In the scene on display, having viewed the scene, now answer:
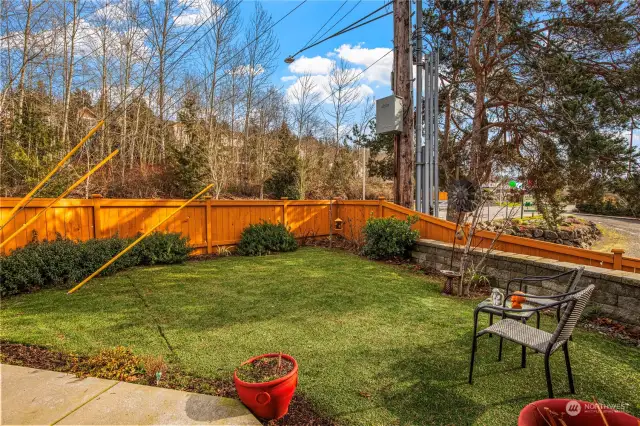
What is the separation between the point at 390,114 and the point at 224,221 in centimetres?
441

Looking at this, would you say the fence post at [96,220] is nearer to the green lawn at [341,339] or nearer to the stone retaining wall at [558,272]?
the green lawn at [341,339]

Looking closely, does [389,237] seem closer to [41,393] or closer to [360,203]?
[360,203]

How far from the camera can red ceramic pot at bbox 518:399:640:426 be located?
1.10 metres

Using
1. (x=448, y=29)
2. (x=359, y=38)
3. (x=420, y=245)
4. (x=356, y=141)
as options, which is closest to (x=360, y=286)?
(x=420, y=245)

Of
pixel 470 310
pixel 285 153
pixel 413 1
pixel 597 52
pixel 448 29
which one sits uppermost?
pixel 448 29

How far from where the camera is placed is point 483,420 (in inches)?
76.5

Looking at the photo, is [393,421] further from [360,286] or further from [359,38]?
[359,38]

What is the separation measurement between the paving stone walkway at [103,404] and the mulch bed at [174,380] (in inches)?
3.6

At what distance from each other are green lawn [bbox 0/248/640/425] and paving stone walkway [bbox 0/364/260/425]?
1.35 ft

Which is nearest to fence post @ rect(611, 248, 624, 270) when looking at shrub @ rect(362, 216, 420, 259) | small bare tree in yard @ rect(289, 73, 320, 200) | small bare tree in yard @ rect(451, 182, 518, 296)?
small bare tree in yard @ rect(451, 182, 518, 296)

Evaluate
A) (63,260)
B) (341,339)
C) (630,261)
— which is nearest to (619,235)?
(630,261)

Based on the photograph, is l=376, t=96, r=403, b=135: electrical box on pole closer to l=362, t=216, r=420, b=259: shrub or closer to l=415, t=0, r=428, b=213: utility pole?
l=415, t=0, r=428, b=213: utility pole

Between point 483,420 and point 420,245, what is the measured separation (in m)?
4.42

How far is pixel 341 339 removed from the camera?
304 cm
